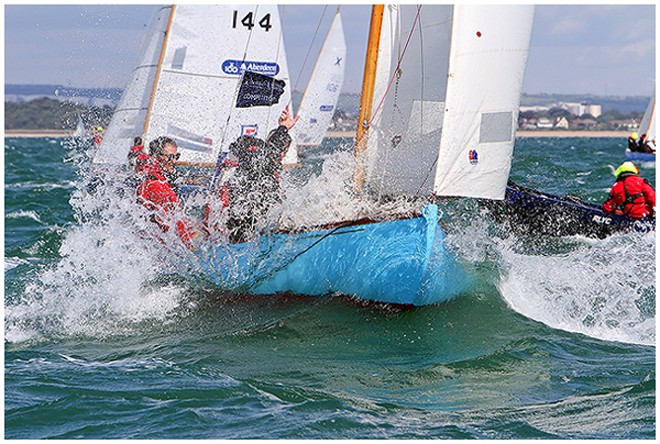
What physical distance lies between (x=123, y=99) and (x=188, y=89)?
1.34 m

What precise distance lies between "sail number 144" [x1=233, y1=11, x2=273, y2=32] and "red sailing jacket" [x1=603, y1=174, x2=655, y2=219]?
534 cm

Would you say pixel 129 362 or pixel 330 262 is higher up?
Answer: pixel 330 262

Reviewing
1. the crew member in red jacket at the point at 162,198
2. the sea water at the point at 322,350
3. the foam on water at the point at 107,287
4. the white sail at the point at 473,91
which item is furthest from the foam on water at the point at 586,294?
the foam on water at the point at 107,287

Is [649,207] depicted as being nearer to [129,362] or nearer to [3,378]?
[129,362]

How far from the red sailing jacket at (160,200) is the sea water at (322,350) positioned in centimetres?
20

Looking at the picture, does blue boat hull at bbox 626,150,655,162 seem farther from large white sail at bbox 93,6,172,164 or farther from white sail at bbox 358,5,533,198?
white sail at bbox 358,5,533,198

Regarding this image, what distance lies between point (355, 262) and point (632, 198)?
18.0 feet

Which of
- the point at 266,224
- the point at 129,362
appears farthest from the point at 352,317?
the point at 129,362

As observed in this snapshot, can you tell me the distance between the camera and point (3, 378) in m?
6.14

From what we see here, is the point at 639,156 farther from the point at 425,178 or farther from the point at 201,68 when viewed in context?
the point at 425,178

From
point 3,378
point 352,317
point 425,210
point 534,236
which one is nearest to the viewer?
point 3,378

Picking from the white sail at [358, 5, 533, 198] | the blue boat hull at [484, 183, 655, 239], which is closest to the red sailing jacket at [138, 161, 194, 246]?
the white sail at [358, 5, 533, 198]

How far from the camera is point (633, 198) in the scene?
1186 centimetres

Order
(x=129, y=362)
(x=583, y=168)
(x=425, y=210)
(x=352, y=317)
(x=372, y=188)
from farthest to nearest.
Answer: (x=583, y=168) → (x=372, y=188) → (x=352, y=317) → (x=425, y=210) → (x=129, y=362)
